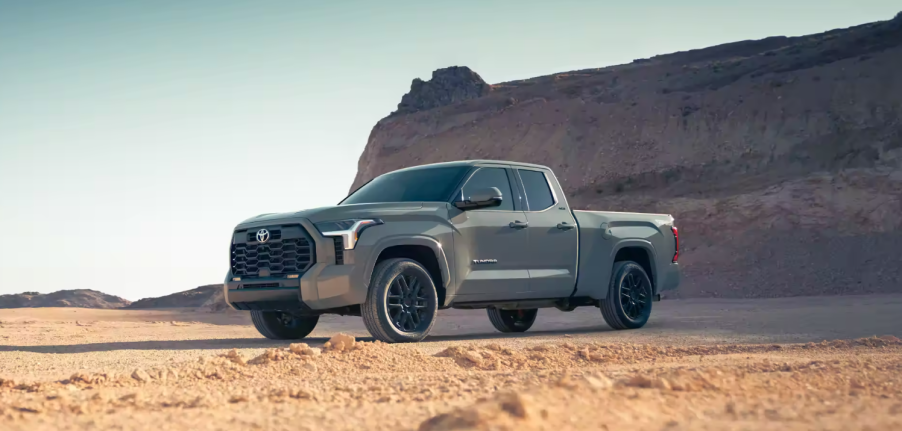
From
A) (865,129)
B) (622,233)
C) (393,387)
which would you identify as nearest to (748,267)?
(865,129)

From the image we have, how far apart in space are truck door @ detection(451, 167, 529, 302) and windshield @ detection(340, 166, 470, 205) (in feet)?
0.65

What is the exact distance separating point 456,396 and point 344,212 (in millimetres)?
4411

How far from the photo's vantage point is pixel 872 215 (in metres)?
31.5

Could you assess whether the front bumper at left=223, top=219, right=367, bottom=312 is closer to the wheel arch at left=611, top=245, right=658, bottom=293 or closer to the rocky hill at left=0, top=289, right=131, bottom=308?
the wheel arch at left=611, top=245, right=658, bottom=293

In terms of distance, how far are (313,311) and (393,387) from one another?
383 cm

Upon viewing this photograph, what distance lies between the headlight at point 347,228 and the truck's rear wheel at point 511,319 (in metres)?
4.01

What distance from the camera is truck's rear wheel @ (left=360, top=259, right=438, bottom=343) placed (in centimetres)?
891

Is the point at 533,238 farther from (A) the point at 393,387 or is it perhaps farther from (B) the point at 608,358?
(A) the point at 393,387

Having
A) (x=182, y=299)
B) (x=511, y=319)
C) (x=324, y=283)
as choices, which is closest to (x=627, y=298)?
(x=511, y=319)

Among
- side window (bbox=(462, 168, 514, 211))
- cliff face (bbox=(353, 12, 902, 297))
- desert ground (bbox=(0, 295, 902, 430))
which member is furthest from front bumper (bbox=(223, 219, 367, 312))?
cliff face (bbox=(353, 12, 902, 297))

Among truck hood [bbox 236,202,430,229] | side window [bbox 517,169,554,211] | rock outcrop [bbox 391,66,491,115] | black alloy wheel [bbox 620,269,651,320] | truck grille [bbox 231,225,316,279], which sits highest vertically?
rock outcrop [bbox 391,66,491,115]

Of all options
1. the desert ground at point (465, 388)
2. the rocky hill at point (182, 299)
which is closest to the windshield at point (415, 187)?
the desert ground at point (465, 388)

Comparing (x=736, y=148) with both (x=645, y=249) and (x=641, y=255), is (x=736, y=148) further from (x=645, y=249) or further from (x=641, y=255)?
(x=645, y=249)

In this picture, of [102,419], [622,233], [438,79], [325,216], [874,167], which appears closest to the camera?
[102,419]
